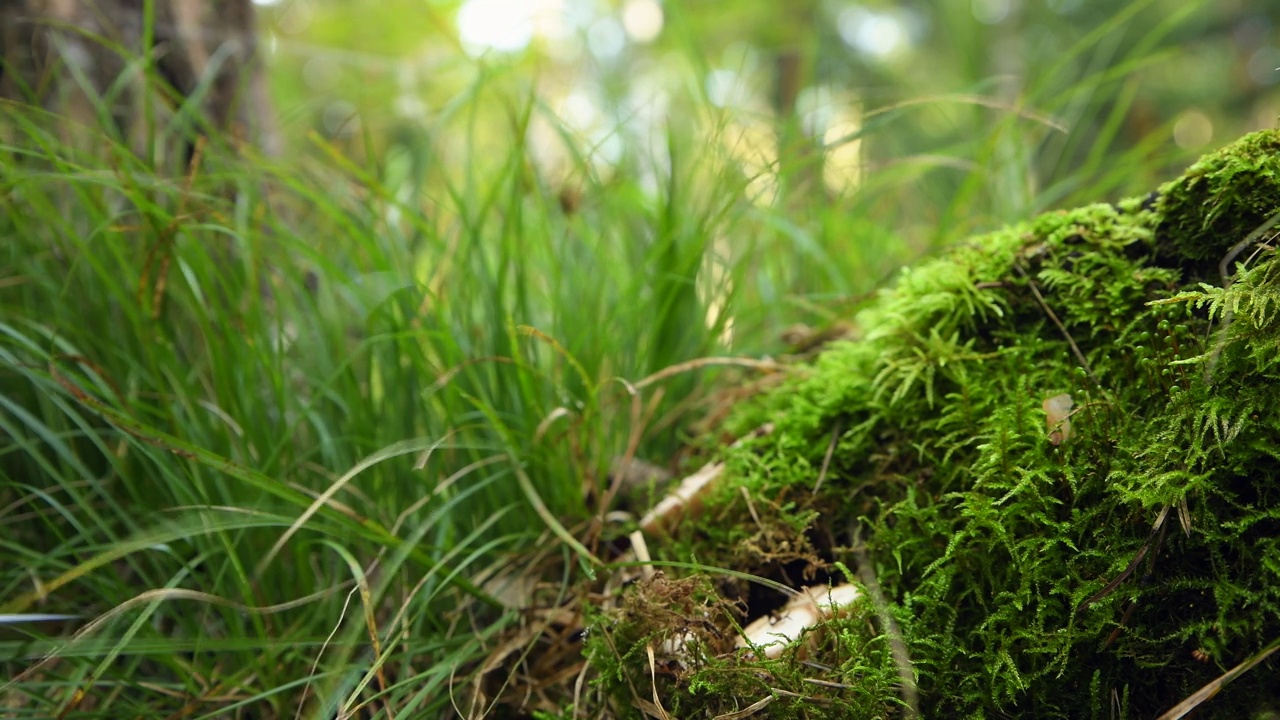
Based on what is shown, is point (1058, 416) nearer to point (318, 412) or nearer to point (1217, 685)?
point (1217, 685)

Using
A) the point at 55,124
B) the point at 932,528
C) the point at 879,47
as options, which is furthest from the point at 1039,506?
the point at 879,47

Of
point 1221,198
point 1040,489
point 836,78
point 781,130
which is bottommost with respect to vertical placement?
point 1040,489

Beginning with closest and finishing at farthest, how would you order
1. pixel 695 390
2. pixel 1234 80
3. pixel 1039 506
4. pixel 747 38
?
pixel 1039 506, pixel 695 390, pixel 1234 80, pixel 747 38

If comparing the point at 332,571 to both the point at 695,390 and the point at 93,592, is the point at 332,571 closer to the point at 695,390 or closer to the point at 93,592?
the point at 93,592

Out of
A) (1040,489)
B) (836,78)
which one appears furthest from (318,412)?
(836,78)

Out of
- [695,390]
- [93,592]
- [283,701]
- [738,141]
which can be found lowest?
[283,701]

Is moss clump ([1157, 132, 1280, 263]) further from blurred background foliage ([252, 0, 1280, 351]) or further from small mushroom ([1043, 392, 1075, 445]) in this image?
small mushroom ([1043, 392, 1075, 445])
